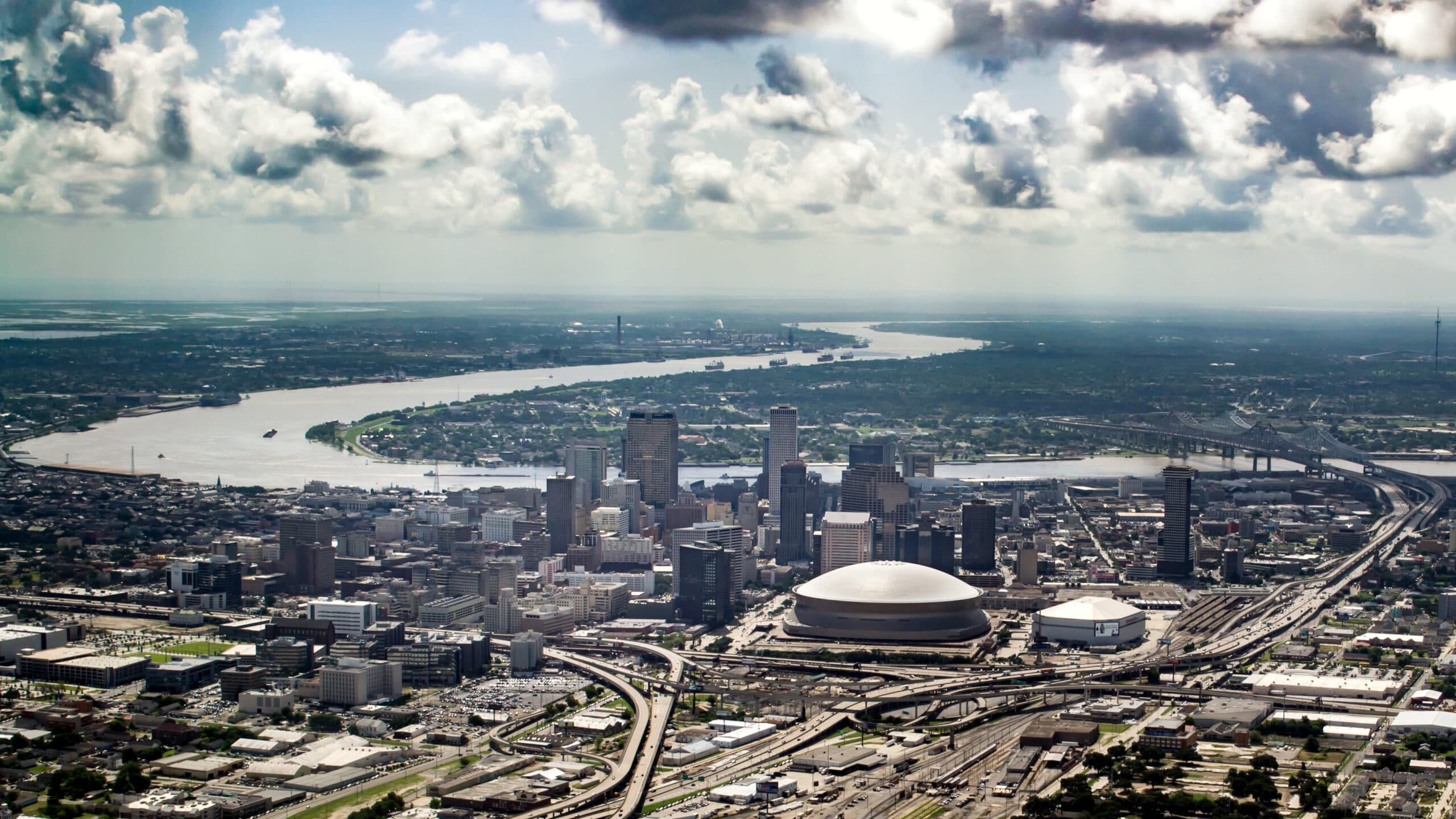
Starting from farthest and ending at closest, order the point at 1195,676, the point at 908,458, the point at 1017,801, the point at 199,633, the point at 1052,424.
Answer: the point at 1052,424
the point at 908,458
the point at 199,633
the point at 1195,676
the point at 1017,801

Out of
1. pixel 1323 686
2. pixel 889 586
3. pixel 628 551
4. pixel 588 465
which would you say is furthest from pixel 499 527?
pixel 1323 686

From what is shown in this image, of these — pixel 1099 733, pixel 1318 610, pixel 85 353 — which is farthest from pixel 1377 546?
pixel 85 353

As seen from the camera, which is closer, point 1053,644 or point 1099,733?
point 1099,733

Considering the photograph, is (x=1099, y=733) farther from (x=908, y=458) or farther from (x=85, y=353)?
(x=85, y=353)

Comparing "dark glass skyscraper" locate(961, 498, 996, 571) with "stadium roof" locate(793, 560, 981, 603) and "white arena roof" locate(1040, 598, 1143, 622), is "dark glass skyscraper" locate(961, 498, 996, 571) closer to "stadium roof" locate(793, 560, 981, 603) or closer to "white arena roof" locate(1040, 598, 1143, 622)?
"stadium roof" locate(793, 560, 981, 603)

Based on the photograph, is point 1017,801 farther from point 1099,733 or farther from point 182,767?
point 182,767

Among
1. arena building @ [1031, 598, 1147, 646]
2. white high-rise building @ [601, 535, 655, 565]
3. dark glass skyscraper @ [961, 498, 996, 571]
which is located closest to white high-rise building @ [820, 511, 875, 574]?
dark glass skyscraper @ [961, 498, 996, 571]

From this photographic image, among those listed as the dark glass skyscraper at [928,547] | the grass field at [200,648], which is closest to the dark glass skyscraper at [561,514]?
the dark glass skyscraper at [928,547]

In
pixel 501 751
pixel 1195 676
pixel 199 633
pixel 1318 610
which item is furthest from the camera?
pixel 1318 610
